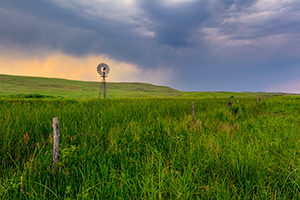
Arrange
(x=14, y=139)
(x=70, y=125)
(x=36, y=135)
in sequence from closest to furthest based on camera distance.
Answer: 1. (x=14, y=139)
2. (x=36, y=135)
3. (x=70, y=125)

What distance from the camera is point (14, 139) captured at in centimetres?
430

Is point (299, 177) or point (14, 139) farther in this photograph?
point (14, 139)

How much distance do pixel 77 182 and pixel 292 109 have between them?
16164 mm

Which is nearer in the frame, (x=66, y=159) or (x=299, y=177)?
(x=299, y=177)

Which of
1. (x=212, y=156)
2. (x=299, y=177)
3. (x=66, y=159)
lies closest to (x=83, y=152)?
(x=66, y=159)

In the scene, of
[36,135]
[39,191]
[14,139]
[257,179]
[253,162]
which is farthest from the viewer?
[36,135]

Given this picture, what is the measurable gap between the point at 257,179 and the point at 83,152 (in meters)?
3.41

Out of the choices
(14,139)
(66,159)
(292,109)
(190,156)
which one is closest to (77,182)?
(66,159)

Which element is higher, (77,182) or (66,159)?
(66,159)

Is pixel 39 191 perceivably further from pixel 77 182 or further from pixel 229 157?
pixel 229 157

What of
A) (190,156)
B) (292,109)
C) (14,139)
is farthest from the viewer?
(292,109)

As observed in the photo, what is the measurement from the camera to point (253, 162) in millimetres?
3205

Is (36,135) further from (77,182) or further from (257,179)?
(257,179)

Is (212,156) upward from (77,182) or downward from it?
upward
